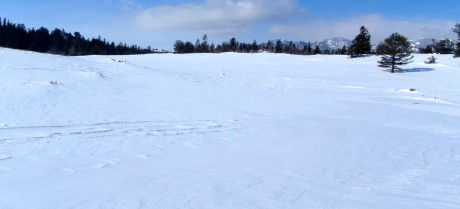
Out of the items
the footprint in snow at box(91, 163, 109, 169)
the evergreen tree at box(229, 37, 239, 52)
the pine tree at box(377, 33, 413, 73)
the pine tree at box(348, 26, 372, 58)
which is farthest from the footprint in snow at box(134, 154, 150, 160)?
the evergreen tree at box(229, 37, 239, 52)

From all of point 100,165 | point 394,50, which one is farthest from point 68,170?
point 394,50

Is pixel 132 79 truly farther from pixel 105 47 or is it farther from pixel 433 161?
pixel 105 47

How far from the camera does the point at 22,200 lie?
5.15 m

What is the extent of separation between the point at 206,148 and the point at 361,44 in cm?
5113

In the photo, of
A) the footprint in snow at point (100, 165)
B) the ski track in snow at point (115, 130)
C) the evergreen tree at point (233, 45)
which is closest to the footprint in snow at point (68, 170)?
the footprint in snow at point (100, 165)

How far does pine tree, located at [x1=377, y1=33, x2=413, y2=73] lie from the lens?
39.8 m

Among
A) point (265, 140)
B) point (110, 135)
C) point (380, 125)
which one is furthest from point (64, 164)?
point (380, 125)

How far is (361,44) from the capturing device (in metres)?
55.2

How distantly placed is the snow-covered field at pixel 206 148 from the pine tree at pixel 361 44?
3610 cm

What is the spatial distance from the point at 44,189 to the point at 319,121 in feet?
33.1

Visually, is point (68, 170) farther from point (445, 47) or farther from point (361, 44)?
point (445, 47)

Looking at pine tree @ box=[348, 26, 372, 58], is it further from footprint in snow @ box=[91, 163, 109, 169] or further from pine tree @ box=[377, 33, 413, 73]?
footprint in snow @ box=[91, 163, 109, 169]

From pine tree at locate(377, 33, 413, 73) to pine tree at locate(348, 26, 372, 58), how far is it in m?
12.1

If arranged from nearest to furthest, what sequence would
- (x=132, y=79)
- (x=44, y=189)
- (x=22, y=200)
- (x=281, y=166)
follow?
1. (x=22, y=200)
2. (x=44, y=189)
3. (x=281, y=166)
4. (x=132, y=79)
